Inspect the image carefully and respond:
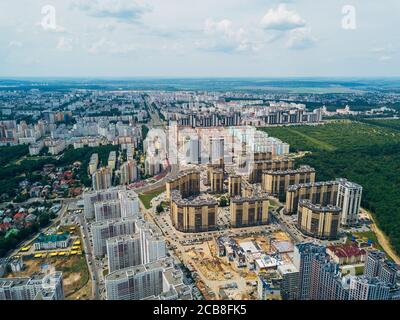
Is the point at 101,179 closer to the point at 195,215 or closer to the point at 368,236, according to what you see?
the point at 195,215

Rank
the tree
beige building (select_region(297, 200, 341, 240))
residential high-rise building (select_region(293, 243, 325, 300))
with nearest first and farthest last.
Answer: residential high-rise building (select_region(293, 243, 325, 300)) → beige building (select_region(297, 200, 341, 240)) → the tree

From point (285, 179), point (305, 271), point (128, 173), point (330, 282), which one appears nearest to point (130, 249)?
point (305, 271)

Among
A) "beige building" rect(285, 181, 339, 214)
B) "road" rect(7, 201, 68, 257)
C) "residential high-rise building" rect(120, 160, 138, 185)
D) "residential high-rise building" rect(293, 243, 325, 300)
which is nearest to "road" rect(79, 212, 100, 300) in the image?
"road" rect(7, 201, 68, 257)

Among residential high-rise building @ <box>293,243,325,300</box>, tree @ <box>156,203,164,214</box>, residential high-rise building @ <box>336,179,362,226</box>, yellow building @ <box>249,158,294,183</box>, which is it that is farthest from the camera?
yellow building @ <box>249,158,294,183</box>

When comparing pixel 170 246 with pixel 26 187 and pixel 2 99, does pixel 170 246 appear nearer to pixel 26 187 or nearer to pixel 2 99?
pixel 26 187

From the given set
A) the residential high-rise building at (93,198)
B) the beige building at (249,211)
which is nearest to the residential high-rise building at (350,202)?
the beige building at (249,211)

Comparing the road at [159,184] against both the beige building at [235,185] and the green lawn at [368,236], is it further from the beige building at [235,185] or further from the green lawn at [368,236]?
the green lawn at [368,236]

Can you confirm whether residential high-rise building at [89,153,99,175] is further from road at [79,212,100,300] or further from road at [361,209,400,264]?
road at [361,209,400,264]
